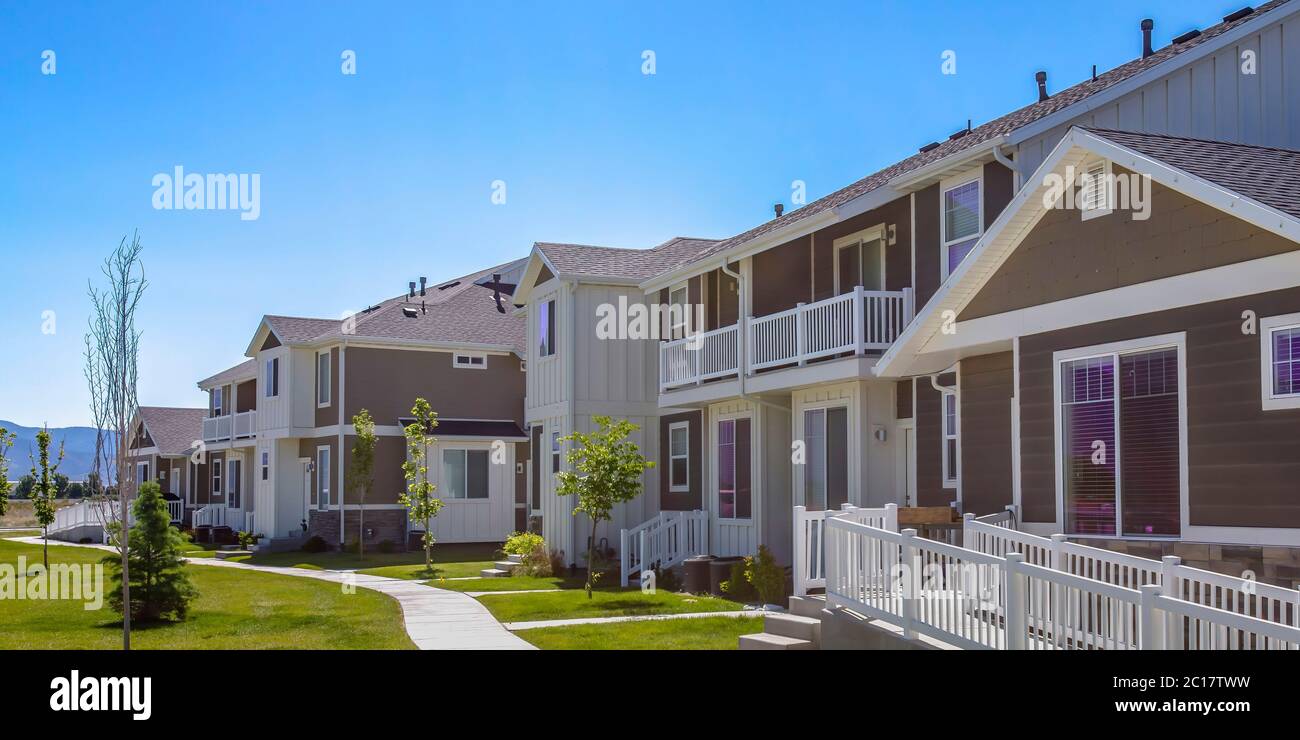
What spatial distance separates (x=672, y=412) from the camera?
25.9 meters

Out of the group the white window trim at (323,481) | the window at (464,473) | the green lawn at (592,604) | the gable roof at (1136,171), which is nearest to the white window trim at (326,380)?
the white window trim at (323,481)

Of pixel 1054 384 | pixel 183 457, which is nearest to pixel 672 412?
pixel 1054 384

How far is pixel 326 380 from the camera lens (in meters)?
36.5

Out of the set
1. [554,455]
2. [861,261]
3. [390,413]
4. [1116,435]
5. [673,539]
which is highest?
[861,261]

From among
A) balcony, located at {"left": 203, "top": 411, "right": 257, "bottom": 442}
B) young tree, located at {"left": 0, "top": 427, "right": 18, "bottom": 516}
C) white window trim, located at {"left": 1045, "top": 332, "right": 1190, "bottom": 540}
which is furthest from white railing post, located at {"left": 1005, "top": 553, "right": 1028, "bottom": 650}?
balcony, located at {"left": 203, "top": 411, "right": 257, "bottom": 442}

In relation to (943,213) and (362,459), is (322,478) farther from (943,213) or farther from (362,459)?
(943,213)

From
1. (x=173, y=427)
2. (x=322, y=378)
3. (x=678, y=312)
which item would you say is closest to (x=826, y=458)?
(x=678, y=312)

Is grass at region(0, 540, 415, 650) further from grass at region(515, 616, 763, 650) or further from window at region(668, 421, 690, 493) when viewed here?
window at region(668, 421, 690, 493)

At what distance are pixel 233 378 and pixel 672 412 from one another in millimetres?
26369

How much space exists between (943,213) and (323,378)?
2433cm

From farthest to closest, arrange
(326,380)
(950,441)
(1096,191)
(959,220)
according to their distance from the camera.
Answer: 1. (326,380)
2. (959,220)
3. (950,441)
4. (1096,191)

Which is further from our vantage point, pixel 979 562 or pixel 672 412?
pixel 672 412

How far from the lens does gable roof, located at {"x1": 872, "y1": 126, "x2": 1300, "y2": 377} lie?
10092 mm
